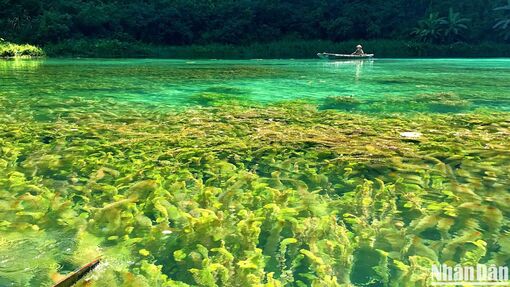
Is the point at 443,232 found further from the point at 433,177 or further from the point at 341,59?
the point at 341,59

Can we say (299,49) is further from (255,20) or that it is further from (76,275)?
(76,275)

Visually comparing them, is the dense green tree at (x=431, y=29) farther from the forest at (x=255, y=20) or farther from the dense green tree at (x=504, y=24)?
the dense green tree at (x=504, y=24)

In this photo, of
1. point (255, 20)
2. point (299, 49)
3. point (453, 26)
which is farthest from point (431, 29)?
point (255, 20)


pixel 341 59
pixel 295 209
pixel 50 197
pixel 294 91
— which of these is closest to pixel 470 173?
pixel 295 209

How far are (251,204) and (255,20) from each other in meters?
63.2

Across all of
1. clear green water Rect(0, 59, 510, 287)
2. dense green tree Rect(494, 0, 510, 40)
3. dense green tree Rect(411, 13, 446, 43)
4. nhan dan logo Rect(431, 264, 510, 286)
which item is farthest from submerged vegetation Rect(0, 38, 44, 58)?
dense green tree Rect(494, 0, 510, 40)

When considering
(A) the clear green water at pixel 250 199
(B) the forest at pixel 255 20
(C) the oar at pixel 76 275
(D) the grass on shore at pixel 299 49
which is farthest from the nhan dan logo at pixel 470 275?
(B) the forest at pixel 255 20

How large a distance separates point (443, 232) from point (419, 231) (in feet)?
0.68

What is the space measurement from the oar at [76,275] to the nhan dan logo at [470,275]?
253 centimetres

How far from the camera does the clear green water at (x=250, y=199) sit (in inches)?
127

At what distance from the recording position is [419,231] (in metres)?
3.79

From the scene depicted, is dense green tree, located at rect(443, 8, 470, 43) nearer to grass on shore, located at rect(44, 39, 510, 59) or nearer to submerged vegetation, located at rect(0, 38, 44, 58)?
grass on shore, located at rect(44, 39, 510, 59)

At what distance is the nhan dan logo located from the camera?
2996 millimetres

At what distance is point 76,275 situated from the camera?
9.38 ft
